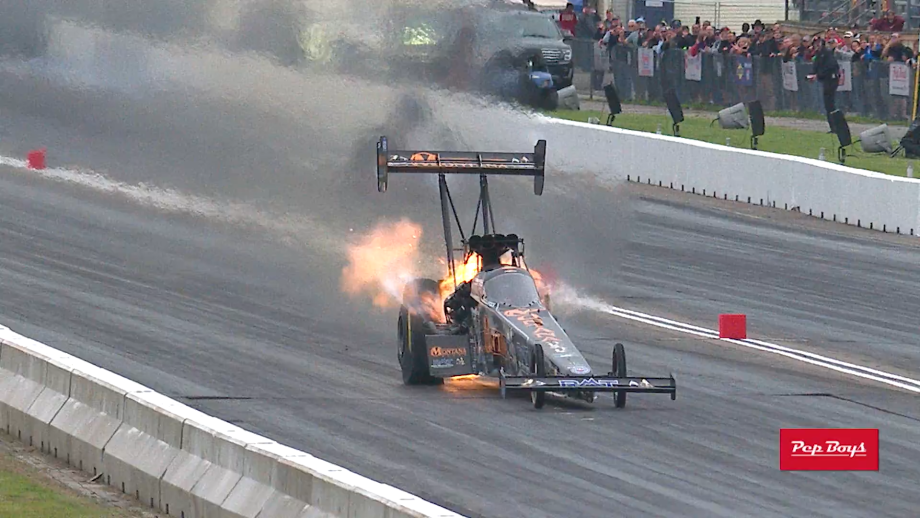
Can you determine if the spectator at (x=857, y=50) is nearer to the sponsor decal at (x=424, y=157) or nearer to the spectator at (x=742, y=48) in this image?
the spectator at (x=742, y=48)

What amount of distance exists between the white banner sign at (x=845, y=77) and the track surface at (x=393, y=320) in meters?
8.14

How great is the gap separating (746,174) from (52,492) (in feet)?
68.3

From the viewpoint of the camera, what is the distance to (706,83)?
141 feet

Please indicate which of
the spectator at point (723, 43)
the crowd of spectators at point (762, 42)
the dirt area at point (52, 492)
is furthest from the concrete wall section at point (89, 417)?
the spectator at point (723, 43)

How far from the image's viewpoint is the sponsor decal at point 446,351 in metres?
17.1

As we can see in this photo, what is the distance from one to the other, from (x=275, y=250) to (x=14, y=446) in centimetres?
1179

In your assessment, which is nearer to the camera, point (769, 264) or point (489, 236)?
point (489, 236)

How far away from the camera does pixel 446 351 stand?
17.1m

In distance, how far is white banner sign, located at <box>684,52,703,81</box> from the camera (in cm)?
4281

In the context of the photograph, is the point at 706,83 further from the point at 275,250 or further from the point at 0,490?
the point at 0,490

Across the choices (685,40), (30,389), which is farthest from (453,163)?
(685,40)

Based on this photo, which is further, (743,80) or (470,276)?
(743,80)

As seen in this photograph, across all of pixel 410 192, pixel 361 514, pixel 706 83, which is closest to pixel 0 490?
pixel 361 514

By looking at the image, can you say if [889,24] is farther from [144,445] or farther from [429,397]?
[144,445]
